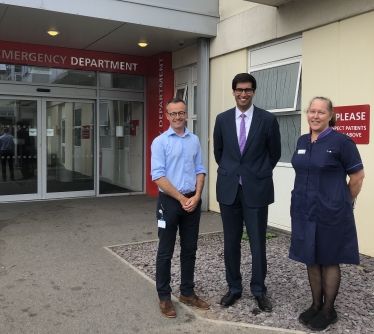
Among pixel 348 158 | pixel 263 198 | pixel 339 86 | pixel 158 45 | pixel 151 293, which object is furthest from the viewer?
pixel 158 45

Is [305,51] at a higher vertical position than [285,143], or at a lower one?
higher

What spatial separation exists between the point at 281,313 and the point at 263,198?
1.01m

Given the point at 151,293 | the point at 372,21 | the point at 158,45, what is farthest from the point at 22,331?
the point at 158,45

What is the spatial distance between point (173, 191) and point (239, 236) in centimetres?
80

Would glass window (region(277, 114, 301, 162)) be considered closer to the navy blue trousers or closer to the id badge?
the navy blue trousers

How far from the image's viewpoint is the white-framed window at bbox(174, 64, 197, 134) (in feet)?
29.2

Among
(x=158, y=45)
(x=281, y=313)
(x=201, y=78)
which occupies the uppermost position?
(x=158, y=45)

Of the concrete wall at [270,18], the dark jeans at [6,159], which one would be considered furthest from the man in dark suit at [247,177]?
the dark jeans at [6,159]

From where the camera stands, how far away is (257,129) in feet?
12.0

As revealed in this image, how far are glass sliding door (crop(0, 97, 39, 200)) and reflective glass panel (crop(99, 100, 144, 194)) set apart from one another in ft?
4.98

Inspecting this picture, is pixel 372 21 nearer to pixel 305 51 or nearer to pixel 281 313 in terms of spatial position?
pixel 305 51

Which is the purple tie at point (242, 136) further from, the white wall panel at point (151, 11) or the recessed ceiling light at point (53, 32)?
the recessed ceiling light at point (53, 32)

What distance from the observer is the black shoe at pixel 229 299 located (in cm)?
380

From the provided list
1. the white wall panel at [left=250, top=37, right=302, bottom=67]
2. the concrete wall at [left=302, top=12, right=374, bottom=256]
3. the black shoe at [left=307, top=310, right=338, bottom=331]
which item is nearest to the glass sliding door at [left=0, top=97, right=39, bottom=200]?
the white wall panel at [left=250, top=37, right=302, bottom=67]
